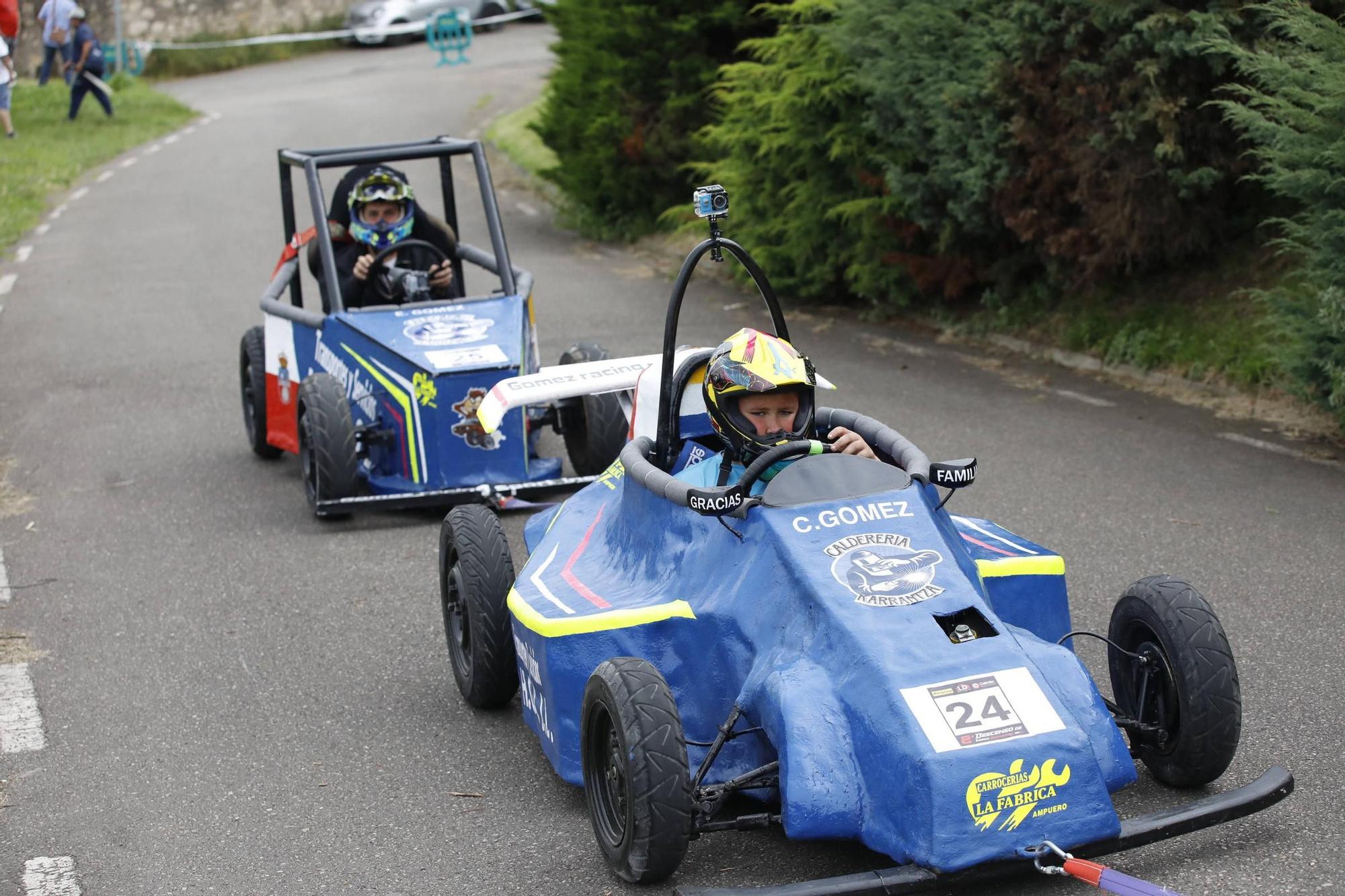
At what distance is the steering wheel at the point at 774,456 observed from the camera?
501 centimetres

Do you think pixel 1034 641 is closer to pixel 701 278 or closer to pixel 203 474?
pixel 203 474

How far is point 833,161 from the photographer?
13562mm

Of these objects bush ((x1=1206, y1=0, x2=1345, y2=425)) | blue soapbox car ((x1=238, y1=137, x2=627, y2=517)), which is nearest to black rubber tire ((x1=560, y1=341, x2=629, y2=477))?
blue soapbox car ((x1=238, y1=137, x2=627, y2=517))

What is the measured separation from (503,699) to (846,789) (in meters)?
2.06

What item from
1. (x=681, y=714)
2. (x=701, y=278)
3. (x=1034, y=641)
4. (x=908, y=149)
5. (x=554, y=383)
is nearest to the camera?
(x=1034, y=641)

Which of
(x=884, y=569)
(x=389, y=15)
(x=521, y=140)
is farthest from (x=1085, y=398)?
(x=389, y=15)

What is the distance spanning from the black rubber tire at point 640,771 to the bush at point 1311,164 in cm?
532

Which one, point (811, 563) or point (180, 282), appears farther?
point (180, 282)

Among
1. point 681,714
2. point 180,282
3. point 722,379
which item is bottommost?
point 180,282

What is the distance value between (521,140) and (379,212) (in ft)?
50.3

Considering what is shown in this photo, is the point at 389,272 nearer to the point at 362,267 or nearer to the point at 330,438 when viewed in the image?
the point at 362,267

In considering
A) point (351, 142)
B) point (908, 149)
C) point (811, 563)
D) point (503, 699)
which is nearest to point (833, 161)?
point (908, 149)

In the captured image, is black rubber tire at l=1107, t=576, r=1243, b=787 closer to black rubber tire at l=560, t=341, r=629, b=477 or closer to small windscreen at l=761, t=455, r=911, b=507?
small windscreen at l=761, t=455, r=911, b=507

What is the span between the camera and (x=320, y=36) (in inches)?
1533
